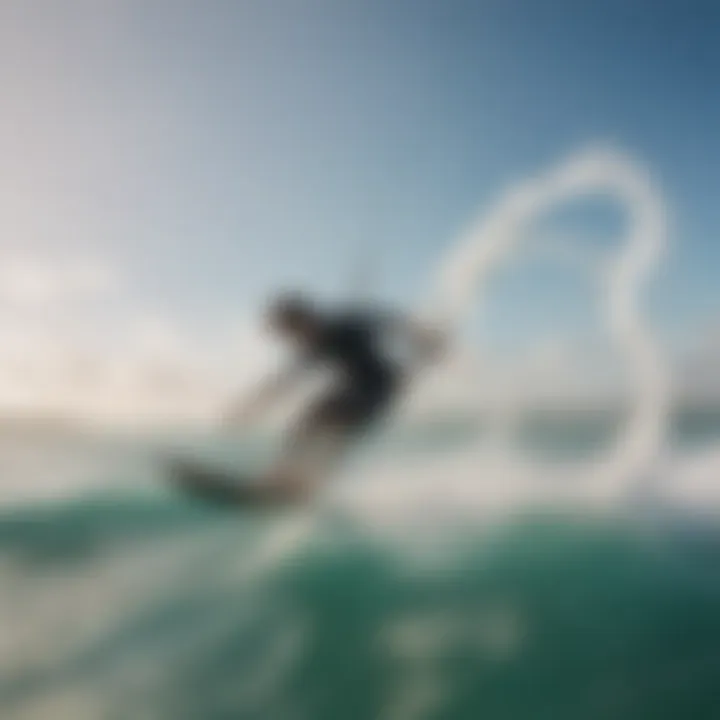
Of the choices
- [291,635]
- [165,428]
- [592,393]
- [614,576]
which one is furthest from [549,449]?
[165,428]

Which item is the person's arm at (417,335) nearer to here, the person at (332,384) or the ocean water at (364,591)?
the person at (332,384)

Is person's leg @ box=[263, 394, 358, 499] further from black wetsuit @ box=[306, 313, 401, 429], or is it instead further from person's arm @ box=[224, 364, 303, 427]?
person's arm @ box=[224, 364, 303, 427]

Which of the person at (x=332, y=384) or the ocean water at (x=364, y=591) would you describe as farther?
the person at (x=332, y=384)

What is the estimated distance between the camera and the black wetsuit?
2330mm

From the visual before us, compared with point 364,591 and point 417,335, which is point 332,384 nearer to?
point 417,335

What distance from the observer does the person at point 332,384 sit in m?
2.32

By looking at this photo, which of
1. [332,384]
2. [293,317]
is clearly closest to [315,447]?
[332,384]

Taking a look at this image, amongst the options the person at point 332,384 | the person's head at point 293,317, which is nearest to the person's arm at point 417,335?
the person at point 332,384

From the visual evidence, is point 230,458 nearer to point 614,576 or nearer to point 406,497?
point 406,497

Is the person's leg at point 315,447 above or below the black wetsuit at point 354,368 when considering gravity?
below

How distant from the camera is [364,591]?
2285 millimetres

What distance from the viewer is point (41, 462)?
231 cm

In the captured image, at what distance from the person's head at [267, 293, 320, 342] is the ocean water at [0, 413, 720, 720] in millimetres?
369

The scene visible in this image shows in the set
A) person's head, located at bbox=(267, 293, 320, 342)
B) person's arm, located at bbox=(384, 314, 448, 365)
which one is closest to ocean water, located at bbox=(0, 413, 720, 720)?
person's arm, located at bbox=(384, 314, 448, 365)
